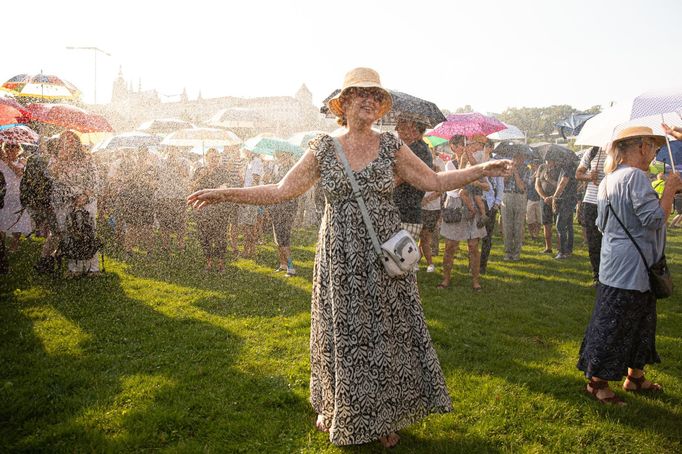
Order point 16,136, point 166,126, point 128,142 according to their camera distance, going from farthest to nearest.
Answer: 1. point 166,126
2. point 128,142
3. point 16,136

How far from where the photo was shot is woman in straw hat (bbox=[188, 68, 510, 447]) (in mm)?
3094

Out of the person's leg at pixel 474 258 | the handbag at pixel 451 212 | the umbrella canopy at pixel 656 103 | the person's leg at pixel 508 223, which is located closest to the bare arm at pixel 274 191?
the umbrella canopy at pixel 656 103

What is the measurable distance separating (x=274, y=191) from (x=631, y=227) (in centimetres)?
281

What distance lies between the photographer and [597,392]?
13.6 ft

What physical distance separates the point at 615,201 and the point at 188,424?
382 centimetres

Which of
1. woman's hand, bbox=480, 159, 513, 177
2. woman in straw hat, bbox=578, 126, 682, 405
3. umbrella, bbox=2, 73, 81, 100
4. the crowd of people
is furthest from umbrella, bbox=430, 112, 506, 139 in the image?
umbrella, bbox=2, 73, 81, 100

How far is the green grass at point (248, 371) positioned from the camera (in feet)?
11.7

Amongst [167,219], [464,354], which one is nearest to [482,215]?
[464,354]

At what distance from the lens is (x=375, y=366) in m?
3.11

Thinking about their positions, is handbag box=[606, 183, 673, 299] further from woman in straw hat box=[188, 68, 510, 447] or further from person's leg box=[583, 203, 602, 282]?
person's leg box=[583, 203, 602, 282]

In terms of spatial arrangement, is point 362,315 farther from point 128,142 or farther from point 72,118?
point 128,142

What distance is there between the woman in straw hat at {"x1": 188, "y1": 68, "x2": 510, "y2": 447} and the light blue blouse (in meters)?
1.21

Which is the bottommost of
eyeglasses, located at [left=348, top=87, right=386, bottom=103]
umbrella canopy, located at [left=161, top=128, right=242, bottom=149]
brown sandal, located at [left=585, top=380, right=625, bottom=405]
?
brown sandal, located at [left=585, top=380, right=625, bottom=405]

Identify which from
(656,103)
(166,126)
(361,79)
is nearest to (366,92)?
(361,79)
